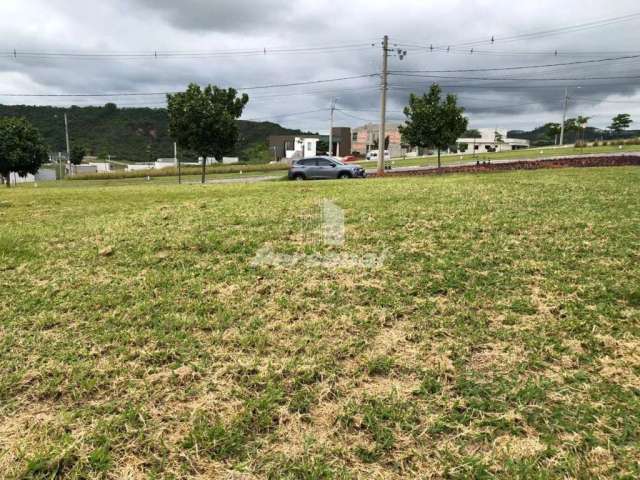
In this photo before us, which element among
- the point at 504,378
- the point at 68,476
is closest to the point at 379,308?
the point at 504,378

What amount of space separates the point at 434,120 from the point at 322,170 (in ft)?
21.4

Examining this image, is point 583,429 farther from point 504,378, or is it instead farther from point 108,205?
point 108,205

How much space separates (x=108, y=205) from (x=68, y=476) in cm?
816

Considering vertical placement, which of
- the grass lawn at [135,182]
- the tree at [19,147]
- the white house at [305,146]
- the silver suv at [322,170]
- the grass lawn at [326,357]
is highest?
the white house at [305,146]

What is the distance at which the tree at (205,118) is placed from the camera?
887 inches

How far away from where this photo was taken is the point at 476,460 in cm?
193

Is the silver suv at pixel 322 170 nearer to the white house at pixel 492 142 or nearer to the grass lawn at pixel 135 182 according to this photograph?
the grass lawn at pixel 135 182

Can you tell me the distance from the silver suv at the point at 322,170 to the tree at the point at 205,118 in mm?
4178

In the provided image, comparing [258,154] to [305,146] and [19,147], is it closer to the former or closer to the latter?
[305,146]

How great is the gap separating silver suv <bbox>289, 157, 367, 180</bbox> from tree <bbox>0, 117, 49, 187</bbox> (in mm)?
23732

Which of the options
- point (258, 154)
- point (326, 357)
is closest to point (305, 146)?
point (258, 154)

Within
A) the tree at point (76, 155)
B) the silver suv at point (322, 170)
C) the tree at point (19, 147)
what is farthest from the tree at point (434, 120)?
the tree at point (76, 155)

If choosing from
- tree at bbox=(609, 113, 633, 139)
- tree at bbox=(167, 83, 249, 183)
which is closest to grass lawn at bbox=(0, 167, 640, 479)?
tree at bbox=(167, 83, 249, 183)

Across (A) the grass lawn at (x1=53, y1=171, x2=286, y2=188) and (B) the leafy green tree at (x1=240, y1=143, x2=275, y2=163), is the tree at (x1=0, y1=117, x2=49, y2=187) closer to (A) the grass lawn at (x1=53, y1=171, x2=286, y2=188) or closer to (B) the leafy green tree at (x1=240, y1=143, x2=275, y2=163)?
(A) the grass lawn at (x1=53, y1=171, x2=286, y2=188)
